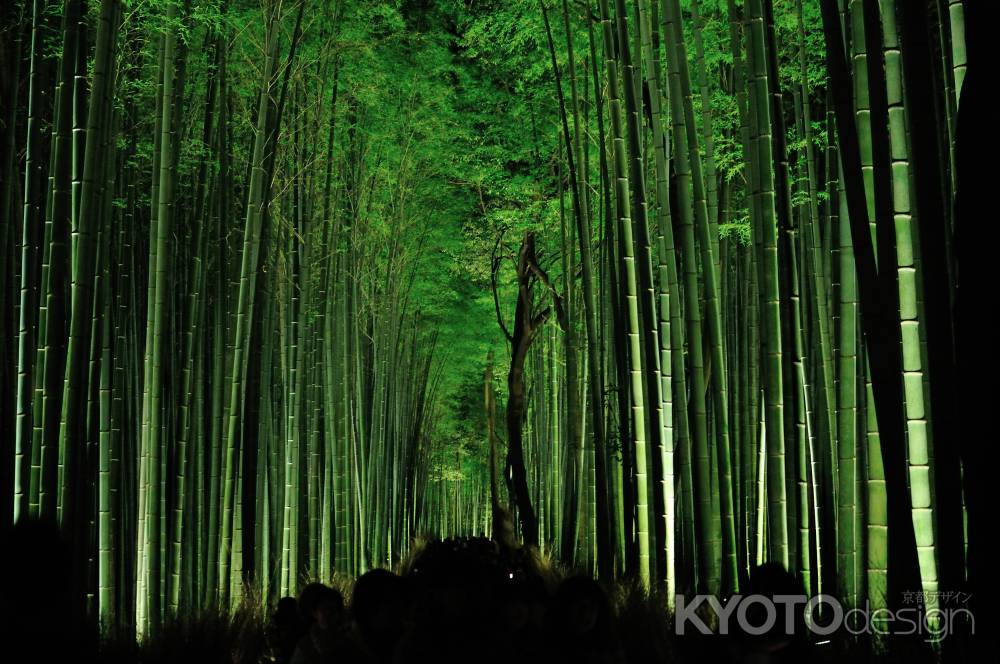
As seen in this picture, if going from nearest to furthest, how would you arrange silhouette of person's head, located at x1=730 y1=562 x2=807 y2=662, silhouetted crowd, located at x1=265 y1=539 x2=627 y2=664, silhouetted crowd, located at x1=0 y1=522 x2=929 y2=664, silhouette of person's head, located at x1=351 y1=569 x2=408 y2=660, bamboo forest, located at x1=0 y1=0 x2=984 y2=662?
silhouetted crowd, located at x1=0 y1=522 x2=929 y2=664
silhouette of person's head, located at x1=730 y1=562 x2=807 y2=662
bamboo forest, located at x1=0 y1=0 x2=984 y2=662
silhouetted crowd, located at x1=265 y1=539 x2=627 y2=664
silhouette of person's head, located at x1=351 y1=569 x2=408 y2=660

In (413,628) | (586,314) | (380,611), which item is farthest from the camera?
(586,314)

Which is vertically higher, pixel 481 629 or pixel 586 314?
pixel 586 314

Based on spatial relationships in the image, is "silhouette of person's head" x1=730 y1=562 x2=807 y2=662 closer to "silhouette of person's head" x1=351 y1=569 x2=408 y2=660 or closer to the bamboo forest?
the bamboo forest

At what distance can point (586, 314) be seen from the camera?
17.5 ft

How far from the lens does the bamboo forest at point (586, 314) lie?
7.52ft

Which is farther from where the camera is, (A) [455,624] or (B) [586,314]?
(B) [586,314]

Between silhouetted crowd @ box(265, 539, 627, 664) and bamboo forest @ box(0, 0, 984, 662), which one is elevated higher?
bamboo forest @ box(0, 0, 984, 662)

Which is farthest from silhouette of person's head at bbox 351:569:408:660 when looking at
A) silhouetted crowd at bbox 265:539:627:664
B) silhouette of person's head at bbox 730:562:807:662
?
silhouette of person's head at bbox 730:562:807:662

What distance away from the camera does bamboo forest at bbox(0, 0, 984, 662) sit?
2293 mm

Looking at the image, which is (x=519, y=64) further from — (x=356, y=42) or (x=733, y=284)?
(x=733, y=284)

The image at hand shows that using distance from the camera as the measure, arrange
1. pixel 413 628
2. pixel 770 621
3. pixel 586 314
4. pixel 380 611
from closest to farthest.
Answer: pixel 770 621 < pixel 413 628 < pixel 380 611 < pixel 586 314

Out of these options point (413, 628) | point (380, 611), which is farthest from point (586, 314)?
point (413, 628)

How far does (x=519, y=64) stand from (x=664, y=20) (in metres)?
6.82

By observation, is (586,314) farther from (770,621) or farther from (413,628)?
(770,621)
